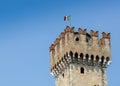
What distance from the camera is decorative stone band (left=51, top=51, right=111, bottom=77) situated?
197 ft

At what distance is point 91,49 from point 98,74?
317 cm

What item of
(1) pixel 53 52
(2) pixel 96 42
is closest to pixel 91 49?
(2) pixel 96 42

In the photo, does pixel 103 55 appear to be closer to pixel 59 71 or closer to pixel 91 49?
pixel 91 49

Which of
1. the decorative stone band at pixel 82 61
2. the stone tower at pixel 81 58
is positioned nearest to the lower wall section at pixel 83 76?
the stone tower at pixel 81 58

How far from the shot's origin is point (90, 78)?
59.4m

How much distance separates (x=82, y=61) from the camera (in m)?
60.4

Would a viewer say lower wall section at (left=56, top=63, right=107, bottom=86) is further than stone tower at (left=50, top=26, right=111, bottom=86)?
No

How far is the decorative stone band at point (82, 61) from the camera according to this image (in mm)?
60094

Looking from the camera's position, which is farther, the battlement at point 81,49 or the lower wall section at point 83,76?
the battlement at point 81,49

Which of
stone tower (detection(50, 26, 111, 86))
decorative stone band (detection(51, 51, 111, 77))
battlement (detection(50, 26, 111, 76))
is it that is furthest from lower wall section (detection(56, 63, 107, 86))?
battlement (detection(50, 26, 111, 76))

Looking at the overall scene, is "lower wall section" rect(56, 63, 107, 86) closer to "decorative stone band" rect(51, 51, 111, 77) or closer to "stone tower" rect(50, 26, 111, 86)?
"stone tower" rect(50, 26, 111, 86)

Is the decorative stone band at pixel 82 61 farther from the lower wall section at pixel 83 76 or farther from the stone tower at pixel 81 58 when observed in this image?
the lower wall section at pixel 83 76

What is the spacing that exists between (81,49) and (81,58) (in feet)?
3.44

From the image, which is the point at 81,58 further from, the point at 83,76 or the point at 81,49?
the point at 83,76
